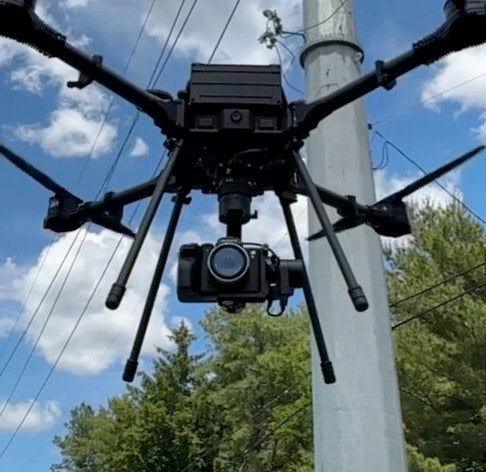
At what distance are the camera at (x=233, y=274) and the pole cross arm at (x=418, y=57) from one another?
1.04 ft

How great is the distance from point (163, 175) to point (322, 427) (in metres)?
1.42

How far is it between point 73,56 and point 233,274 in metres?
0.61

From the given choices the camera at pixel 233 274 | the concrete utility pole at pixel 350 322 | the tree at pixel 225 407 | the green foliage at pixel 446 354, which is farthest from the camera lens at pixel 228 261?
the tree at pixel 225 407

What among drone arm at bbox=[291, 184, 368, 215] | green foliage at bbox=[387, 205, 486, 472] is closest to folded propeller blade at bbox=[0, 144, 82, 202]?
drone arm at bbox=[291, 184, 368, 215]

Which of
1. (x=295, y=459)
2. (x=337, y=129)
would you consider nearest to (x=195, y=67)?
(x=337, y=129)

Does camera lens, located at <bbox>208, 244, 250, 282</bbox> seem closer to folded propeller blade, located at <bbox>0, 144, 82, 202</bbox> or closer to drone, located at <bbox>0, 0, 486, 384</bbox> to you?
drone, located at <bbox>0, 0, 486, 384</bbox>

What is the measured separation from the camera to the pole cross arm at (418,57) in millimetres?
1385

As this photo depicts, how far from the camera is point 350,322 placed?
261cm

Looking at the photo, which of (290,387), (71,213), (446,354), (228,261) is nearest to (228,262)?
(228,261)

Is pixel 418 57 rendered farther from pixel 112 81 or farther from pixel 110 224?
pixel 110 224

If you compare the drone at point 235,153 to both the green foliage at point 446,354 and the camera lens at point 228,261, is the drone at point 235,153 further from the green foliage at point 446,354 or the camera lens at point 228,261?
the green foliage at point 446,354

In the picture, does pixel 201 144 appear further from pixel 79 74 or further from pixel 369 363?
pixel 369 363

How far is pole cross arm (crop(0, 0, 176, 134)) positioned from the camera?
137 centimetres

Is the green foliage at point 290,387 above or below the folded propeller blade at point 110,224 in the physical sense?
above
